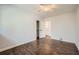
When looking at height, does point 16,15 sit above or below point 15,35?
above

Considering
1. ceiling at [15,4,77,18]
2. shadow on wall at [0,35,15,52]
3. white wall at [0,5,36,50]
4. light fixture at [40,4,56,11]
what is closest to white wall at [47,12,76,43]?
ceiling at [15,4,77,18]

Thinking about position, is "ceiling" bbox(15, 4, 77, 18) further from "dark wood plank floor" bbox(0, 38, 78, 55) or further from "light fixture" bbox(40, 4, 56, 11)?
"dark wood plank floor" bbox(0, 38, 78, 55)

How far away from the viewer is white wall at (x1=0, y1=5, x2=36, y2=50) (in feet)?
7.29

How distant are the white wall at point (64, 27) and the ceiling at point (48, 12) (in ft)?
0.25

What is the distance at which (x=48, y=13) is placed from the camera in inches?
89.6

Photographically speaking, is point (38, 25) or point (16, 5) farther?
point (38, 25)

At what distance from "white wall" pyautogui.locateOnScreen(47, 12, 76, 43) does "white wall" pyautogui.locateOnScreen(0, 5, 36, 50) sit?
414mm

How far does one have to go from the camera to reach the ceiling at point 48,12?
2.19 metres

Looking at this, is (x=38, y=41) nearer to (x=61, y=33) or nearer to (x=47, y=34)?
(x=47, y=34)

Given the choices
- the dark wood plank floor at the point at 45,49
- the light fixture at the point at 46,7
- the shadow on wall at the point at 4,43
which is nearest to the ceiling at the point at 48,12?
the light fixture at the point at 46,7
